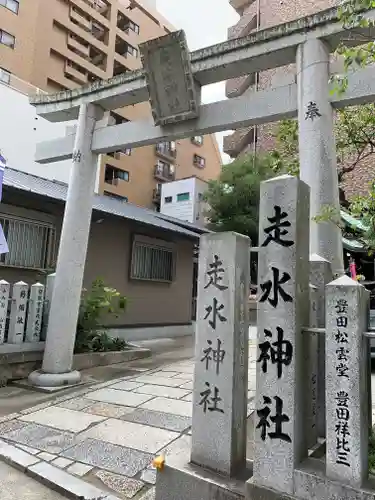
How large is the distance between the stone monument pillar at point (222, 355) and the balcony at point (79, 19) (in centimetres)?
3216

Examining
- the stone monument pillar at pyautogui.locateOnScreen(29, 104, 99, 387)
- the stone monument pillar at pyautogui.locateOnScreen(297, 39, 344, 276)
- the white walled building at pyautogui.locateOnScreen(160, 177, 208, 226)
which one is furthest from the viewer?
the white walled building at pyautogui.locateOnScreen(160, 177, 208, 226)

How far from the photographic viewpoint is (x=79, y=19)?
2964cm

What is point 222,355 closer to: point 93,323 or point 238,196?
point 93,323

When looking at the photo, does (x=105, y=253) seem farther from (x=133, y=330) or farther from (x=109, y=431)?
(x=109, y=431)

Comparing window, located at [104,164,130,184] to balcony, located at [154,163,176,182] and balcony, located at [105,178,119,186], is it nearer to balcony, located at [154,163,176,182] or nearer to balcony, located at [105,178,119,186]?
balcony, located at [105,178,119,186]

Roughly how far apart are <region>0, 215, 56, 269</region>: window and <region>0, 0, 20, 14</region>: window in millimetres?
22228

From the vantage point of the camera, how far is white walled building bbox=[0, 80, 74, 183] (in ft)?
62.0

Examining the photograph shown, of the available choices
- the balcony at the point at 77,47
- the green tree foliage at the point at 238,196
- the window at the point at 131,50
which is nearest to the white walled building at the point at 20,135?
the green tree foliage at the point at 238,196

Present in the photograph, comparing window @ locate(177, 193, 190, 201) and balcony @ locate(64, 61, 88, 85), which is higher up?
balcony @ locate(64, 61, 88, 85)

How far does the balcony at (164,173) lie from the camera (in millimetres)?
34375

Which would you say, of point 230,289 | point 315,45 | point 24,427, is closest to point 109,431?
point 24,427

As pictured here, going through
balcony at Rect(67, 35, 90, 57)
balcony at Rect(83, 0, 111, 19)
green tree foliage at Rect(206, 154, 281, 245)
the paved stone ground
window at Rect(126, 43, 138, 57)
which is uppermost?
balcony at Rect(83, 0, 111, 19)

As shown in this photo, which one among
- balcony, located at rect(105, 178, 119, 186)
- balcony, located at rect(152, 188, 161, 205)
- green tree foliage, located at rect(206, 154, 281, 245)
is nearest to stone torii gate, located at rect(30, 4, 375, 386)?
green tree foliage, located at rect(206, 154, 281, 245)

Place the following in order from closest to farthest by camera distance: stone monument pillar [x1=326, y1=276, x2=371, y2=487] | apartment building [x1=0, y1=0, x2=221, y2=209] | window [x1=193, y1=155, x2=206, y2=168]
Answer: stone monument pillar [x1=326, y1=276, x2=371, y2=487] < apartment building [x1=0, y1=0, x2=221, y2=209] < window [x1=193, y1=155, x2=206, y2=168]
